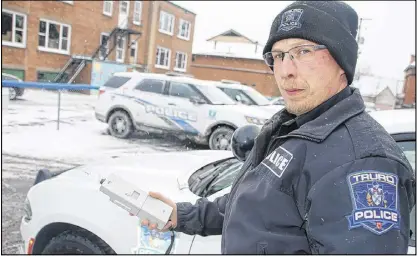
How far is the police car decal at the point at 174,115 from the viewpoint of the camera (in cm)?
871

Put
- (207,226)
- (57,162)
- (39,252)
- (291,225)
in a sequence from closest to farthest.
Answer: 1. (291,225)
2. (207,226)
3. (39,252)
4. (57,162)

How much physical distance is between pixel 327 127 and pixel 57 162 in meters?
6.28

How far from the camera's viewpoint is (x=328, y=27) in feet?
4.25

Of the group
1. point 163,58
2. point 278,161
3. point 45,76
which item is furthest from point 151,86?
point 163,58

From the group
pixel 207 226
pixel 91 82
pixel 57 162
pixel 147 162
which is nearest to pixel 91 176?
pixel 147 162

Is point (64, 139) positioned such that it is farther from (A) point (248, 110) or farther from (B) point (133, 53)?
(B) point (133, 53)

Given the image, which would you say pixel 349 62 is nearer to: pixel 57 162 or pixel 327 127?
pixel 327 127

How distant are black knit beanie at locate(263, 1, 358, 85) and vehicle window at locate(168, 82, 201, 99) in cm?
746

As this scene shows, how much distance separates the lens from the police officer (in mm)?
1009

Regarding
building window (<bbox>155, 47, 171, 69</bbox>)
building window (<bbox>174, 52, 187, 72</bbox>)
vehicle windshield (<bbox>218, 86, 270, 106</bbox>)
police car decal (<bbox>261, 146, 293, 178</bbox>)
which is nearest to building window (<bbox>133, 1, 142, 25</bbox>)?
building window (<bbox>155, 47, 171, 69</bbox>)

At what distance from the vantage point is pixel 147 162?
10.3 feet

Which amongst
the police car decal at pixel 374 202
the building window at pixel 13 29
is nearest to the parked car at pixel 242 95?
the police car decal at pixel 374 202

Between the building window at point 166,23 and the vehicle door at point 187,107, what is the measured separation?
21.2 m

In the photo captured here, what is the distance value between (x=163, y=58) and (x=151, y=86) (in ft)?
71.6
